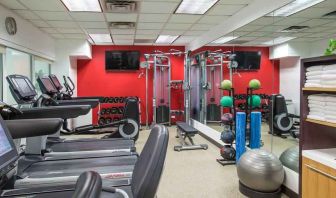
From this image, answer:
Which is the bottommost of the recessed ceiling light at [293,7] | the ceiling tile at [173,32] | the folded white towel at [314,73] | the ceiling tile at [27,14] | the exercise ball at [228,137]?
the exercise ball at [228,137]

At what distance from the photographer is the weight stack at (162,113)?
26.6 ft

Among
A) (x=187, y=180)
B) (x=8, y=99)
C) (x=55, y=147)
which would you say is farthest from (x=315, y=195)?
(x=8, y=99)

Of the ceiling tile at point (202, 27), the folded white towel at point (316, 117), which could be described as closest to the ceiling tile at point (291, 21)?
the folded white towel at point (316, 117)

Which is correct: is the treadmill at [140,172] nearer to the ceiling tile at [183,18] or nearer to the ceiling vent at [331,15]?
the ceiling vent at [331,15]

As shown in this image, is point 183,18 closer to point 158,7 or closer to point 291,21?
point 158,7

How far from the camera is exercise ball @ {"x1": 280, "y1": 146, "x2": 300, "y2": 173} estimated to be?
2.98m

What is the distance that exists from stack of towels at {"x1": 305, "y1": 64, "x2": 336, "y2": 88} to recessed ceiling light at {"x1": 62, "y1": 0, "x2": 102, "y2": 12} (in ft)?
10.6

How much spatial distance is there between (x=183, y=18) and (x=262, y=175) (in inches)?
132

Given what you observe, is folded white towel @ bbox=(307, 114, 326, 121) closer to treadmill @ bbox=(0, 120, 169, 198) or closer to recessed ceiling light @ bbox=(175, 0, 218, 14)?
treadmill @ bbox=(0, 120, 169, 198)

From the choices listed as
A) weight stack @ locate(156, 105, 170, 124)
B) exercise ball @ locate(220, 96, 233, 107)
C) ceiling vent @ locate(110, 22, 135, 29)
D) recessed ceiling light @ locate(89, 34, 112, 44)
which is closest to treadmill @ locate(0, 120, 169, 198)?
exercise ball @ locate(220, 96, 233, 107)

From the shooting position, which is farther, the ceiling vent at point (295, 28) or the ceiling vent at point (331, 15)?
the ceiling vent at point (295, 28)

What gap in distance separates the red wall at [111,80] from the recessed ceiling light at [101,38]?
Answer: 1.86 feet

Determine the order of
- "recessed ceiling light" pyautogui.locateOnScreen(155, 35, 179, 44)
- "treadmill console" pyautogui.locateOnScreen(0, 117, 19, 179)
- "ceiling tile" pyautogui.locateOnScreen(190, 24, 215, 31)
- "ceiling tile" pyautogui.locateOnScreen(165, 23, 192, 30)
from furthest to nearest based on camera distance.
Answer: "recessed ceiling light" pyautogui.locateOnScreen(155, 35, 179, 44)
"ceiling tile" pyautogui.locateOnScreen(190, 24, 215, 31)
"ceiling tile" pyautogui.locateOnScreen(165, 23, 192, 30)
"treadmill console" pyautogui.locateOnScreen(0, 117, 19, 179)

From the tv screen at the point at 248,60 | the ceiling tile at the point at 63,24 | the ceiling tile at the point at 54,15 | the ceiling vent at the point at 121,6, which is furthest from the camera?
the ceiling tile at the point at 63,24
